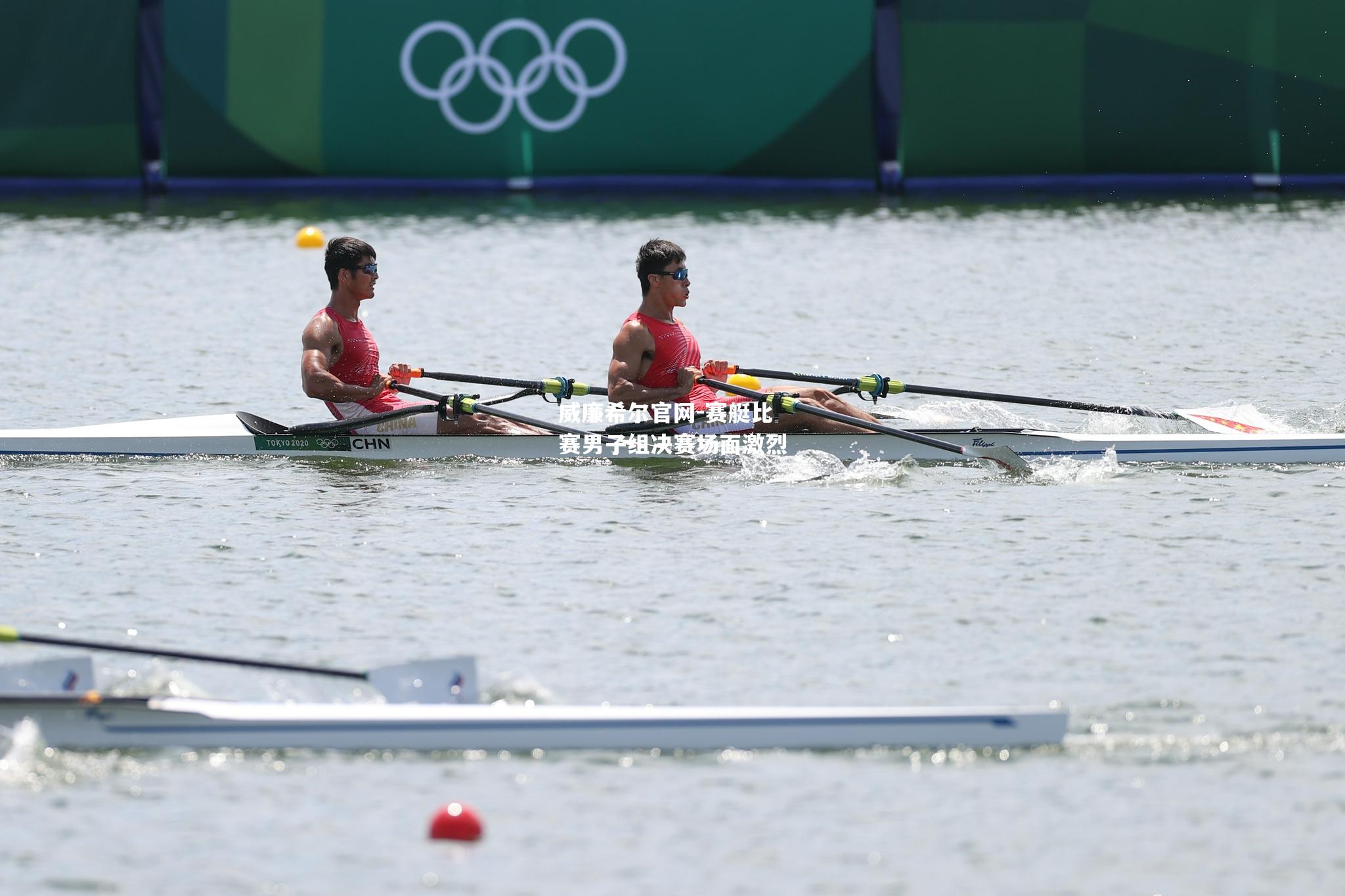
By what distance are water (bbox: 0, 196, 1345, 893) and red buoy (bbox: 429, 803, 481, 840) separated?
60mm

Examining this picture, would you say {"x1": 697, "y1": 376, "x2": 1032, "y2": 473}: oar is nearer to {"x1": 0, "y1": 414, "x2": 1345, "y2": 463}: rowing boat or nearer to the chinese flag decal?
{"x1": 0, "y1": 414, "x2": 1345, "y2": 463}: rowing boat

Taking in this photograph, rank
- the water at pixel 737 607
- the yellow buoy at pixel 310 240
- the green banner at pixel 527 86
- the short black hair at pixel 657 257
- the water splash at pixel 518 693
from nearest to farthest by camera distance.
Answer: the water at pixel 737 607 < the water splash at pixel 518 693 < the short black hair at pixel 657 257 < the yellow buoy at pixel 310 240 < the green banner at pixel 527 86

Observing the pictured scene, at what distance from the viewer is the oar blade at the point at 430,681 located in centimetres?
818

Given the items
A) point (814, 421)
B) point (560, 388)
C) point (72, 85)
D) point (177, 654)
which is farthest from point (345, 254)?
point (72, 85)

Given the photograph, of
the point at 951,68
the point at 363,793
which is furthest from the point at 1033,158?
the point at 363,793

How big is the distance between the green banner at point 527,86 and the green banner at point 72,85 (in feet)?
2.38

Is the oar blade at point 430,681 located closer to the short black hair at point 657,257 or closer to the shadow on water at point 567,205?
the short black hair at point 657,257

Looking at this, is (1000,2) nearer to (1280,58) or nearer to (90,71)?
(1280,58)

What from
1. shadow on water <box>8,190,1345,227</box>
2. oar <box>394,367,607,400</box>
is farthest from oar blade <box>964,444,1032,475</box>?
shadow on water <box>8,190,1345,227</box>

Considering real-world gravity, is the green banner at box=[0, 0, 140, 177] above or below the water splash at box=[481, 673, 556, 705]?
Answer: above

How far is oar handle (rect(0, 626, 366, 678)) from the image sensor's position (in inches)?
321

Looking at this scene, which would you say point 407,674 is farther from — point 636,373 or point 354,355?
point 354,355

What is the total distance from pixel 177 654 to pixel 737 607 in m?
2.94

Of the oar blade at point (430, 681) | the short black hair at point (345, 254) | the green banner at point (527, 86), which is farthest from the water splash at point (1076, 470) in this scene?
the green banner at point (527, 86)
